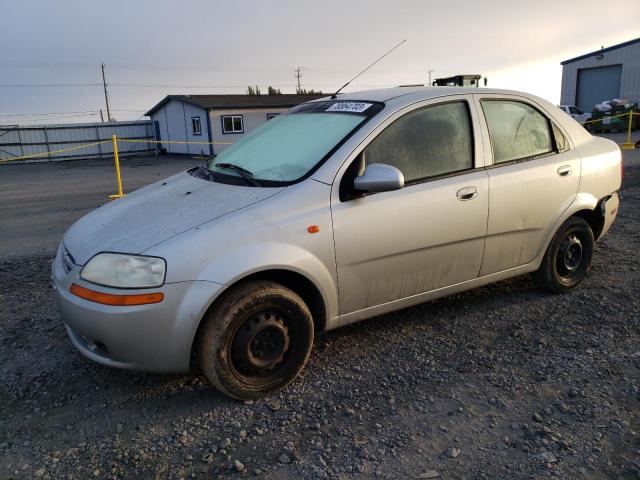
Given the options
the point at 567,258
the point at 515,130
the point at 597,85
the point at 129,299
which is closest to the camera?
the point at 129,299

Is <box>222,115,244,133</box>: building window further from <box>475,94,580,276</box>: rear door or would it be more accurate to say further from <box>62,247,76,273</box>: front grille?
<box>62,247,76,273</box>: front grille

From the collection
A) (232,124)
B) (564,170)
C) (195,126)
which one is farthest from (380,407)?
(195,126)

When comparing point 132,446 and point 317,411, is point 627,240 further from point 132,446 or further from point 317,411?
point 132,446

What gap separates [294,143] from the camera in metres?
3.48

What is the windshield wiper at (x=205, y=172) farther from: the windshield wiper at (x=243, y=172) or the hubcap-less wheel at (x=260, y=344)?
the hubcap-less wheel at (x=260, y=344)

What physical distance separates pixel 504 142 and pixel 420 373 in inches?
73.0

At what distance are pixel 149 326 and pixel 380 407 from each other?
1.35 metres

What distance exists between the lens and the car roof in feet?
11.6

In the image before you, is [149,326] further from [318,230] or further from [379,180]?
[379,180]

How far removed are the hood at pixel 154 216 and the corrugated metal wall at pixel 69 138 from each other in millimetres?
31471

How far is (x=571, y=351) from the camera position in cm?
341

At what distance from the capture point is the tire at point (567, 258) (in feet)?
13.8

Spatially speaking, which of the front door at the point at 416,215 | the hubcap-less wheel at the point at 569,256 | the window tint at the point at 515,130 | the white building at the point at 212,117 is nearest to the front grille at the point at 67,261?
the front door at the point at 416,215

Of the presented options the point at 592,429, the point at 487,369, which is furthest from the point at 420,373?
the point at 592,429
